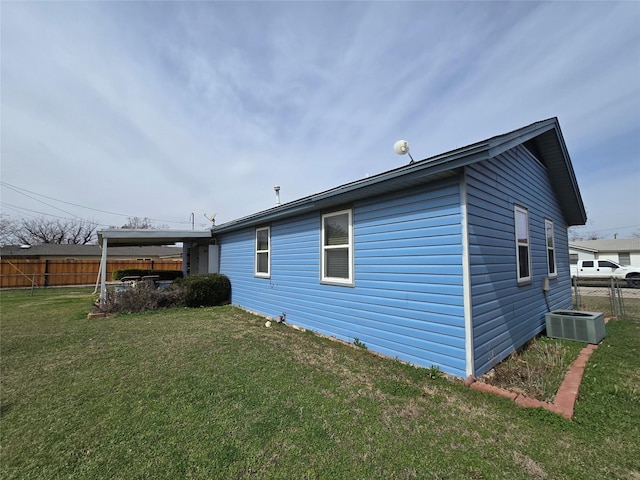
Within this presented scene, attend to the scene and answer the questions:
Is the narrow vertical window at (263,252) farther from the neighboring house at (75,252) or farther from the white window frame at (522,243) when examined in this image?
the neighboring house at (75,252)

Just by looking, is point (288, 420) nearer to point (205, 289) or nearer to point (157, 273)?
point (205, 289)

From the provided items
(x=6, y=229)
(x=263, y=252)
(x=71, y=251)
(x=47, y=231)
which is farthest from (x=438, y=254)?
(x=6, y=229)

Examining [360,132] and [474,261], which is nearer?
[474,261]

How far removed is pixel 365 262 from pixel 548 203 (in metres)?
5.34

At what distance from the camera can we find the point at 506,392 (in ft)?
9.96

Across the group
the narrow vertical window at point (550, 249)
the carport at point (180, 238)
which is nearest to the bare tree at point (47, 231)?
the carport at point (180, 238)

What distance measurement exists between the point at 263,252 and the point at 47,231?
46252 millimetres

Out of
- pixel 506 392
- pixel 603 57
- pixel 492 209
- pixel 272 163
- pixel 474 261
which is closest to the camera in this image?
pixel 506 392

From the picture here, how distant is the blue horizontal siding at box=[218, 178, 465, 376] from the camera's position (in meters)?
3.54

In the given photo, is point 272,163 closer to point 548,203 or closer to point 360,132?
point 360,132

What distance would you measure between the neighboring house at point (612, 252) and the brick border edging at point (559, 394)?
92.7 ft

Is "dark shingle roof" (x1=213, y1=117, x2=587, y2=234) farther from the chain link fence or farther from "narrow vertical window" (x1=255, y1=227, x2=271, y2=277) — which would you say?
the chain link fence

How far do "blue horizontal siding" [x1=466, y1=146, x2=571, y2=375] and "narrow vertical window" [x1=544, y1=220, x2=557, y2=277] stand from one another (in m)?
0.34

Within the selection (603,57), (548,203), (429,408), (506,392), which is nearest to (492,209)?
(506,392)
